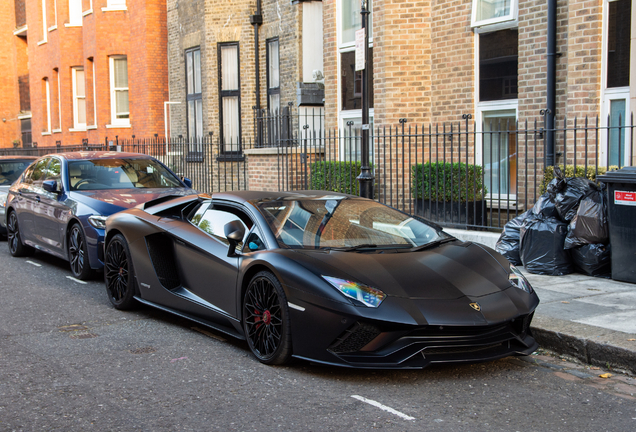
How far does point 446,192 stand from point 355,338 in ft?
20.6

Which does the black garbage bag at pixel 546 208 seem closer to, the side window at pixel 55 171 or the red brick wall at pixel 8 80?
the side window at pixel 55 171

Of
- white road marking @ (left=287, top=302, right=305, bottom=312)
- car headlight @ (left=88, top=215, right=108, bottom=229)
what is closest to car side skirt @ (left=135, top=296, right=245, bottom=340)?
white road marking @ (left=287, top=302, right=305, bottom=312)

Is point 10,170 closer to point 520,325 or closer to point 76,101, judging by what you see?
point 520,325

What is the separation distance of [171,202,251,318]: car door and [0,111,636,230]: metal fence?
12.5 ft

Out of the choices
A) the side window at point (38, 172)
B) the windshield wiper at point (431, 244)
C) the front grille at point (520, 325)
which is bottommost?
the front grille at point (520, 325)

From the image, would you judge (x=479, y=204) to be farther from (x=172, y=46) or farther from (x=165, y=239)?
(x=172, y=46)

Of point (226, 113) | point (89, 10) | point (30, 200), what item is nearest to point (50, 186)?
point (30, 200)

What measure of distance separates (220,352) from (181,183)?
4916 mm

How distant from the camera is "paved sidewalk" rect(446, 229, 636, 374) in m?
5.26

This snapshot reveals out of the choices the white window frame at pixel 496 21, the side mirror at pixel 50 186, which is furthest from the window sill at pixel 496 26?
the side mirror at pixel 50 186

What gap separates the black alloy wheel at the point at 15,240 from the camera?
10703 millimetres

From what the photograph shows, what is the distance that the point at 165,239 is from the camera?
6.52m

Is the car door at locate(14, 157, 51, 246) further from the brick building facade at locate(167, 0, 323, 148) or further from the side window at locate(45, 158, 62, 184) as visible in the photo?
the brick building facade at locate(167, 0, 323, 148)

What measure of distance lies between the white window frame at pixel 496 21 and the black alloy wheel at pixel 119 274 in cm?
699
